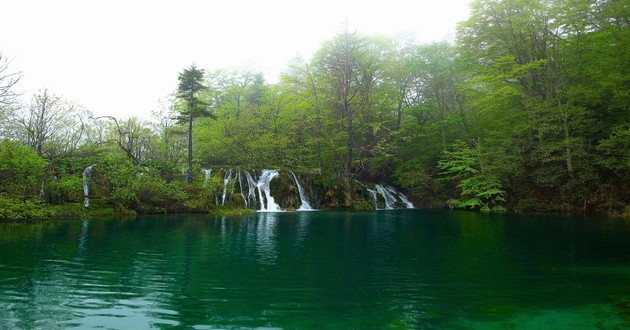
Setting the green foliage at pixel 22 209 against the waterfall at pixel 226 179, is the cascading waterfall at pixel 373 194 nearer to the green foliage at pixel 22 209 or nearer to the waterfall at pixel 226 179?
the waterfall at pixel 226 179

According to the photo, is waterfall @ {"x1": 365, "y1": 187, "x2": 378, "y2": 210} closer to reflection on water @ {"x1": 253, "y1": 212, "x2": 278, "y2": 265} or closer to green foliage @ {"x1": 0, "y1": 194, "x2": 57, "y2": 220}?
reflection on water @ {"x1": 253, "y1": 212, "x2": 278, "y2": 265}

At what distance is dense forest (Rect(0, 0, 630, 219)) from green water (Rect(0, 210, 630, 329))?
36.2 ft

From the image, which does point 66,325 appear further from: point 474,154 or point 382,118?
point 382,118

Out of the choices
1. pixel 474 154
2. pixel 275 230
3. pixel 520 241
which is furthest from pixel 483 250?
pixel 474 154

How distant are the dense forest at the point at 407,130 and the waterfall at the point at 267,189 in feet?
6.60

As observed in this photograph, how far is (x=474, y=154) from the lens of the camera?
30.5 m

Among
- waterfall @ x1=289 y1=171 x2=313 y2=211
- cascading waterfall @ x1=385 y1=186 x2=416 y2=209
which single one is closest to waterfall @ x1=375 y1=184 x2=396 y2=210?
cascading waterfall @ x1=385 y1=186 x2=416 y2=209

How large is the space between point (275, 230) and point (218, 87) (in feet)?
118

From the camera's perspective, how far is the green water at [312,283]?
5.10 metres

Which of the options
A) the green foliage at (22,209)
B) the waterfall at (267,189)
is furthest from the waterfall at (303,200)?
the green foliage at (22,209)

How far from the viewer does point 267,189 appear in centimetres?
3103

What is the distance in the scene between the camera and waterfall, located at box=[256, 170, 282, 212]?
29703 millimetres

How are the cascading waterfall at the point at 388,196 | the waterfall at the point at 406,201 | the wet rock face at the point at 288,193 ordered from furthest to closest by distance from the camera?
the waterfall at the point at 406,201, the cascading waterfall at the point at 388,196, the wet rock face at the point at 288,193

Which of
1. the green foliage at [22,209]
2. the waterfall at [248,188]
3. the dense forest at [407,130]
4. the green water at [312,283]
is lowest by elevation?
the green water at [312,283]
